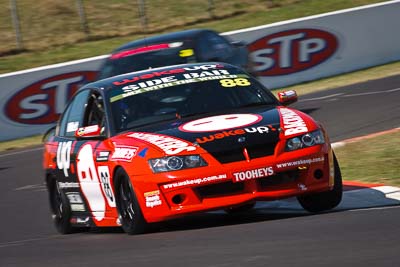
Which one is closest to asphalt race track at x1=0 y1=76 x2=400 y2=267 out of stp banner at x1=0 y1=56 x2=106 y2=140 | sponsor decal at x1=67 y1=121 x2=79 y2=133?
sponsor decal at x1=67 y1=121 x2=79 y2=133

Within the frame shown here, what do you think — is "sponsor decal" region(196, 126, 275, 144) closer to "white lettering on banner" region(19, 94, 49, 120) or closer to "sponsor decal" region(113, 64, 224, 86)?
"sponsor decal" region(113, 64, 224, 86)

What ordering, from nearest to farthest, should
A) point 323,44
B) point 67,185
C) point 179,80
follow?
point 179,80 < point 67,185 < point 323,44

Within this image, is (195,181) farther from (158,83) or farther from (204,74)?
(204,74)

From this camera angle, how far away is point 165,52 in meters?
15.8

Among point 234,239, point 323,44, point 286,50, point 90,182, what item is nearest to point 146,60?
point 90,182

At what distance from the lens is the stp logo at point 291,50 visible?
24078 millimetres

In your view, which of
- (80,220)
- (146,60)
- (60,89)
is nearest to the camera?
(80,220)

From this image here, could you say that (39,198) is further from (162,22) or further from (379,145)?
(162,22)

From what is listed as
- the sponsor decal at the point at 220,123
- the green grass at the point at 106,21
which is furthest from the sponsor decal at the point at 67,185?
the green grass at the point at 106,21

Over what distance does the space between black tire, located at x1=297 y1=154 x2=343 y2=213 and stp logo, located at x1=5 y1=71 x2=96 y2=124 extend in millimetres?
13662

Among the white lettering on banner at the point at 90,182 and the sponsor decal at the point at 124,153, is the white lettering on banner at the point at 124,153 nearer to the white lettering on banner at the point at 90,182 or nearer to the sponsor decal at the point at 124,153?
the sponsor decal at the point at 124,153

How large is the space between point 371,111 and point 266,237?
9996mm

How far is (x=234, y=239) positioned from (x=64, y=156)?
303 cm

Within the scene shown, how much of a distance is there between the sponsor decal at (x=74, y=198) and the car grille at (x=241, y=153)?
6.92 feet
